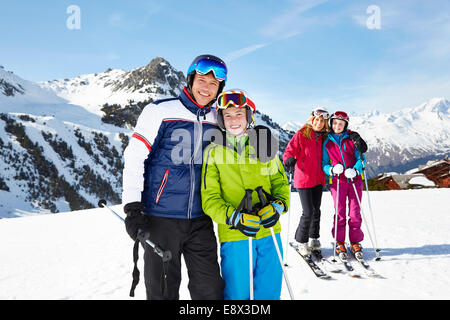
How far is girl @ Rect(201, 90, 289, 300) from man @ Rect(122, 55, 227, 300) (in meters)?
0.16

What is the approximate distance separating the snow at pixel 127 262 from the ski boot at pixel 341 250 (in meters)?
0.27

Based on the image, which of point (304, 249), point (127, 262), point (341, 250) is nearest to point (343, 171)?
point (341, 250)

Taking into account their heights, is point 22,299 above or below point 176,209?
below

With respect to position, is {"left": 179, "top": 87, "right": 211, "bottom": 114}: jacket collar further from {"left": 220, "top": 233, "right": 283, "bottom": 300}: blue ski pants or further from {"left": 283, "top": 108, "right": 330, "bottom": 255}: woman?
{"left": 283, "top": 108, "right": 330, "bottom": 255}: woman

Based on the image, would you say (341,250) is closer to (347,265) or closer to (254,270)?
(347,265)

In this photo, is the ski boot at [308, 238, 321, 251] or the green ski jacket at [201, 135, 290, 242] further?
the ski boot at [308, 238, 321, 251]

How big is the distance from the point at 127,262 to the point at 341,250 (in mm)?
4079

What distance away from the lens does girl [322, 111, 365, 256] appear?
15.8ft

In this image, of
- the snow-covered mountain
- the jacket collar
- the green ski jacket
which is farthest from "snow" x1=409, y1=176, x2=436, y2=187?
the snow-covered mountain

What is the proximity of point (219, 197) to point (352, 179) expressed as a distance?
344cm
